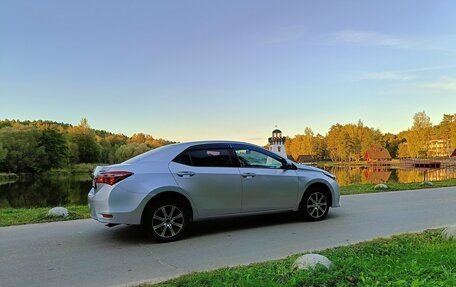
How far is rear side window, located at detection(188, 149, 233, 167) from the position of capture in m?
6.47

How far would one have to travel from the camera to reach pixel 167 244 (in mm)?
5836

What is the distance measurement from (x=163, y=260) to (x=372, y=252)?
2626 mm

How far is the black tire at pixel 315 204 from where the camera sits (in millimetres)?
Answer: 7379

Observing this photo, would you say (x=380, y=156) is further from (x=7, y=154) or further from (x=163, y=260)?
(x=163, y=260)

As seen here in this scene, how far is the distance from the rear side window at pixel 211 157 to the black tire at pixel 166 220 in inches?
31.3

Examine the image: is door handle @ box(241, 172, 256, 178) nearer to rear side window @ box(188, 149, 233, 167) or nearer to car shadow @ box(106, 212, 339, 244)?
rear side window @ box(188, 149, 233, 167)

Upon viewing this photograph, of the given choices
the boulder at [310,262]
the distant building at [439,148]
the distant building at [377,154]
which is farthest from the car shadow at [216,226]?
the distant building at [439,148]

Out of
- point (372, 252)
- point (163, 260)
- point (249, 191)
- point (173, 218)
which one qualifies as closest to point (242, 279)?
point (163, 260)

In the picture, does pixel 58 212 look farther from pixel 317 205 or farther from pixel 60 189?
pixel 60 189

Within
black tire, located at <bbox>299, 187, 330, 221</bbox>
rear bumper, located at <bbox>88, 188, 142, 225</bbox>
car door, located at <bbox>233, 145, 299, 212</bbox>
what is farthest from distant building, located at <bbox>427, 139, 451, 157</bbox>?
rear bumper, located at <bbox>88, 188, 142, 225</bbox>

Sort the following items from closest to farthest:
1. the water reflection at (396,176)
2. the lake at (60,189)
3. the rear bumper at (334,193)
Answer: the rear bumper at (334,193), the lake at (60,189), the water reflection at (396,176)

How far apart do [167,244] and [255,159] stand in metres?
2.22

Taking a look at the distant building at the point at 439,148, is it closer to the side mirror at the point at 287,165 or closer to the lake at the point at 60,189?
the lake at the point at 60,189

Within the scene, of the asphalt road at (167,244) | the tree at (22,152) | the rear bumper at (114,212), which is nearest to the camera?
the asphalt road at (167,244)
